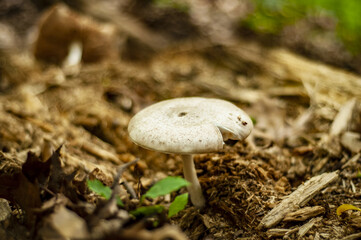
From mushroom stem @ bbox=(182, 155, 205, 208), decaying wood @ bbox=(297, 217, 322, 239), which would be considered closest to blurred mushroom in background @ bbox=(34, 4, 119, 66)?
mushroom stem @ bbox=(182, 155, 205, 208)

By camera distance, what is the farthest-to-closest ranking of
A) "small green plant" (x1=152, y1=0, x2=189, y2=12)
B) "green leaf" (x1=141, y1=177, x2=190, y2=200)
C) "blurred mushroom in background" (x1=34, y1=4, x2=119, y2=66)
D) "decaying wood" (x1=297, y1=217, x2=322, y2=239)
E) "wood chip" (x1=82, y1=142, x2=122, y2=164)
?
"small green plant" (x1=152, y1=0, x2=189, y2=12)
"blurred mushroom in background" (x1=34, y1=4, x2=119, y2=66)
"wood chip" (x1=82, y1=142, x2=122, y2=164)
"decaying wood" (x1=297, y1=217, x2=322, y2=239)
"green leaf" (x1=141, y1=177, x2=190, y2=200)

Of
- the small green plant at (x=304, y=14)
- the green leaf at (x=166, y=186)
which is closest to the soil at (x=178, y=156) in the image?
the green leaf at (x=166, y=186)

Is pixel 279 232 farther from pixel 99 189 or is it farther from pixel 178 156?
pixel 178 156

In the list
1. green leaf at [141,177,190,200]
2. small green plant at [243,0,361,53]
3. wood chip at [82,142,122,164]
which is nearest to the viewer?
green leaf at [141,177,190,200]

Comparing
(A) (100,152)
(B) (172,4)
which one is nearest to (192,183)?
(A) (100,152)

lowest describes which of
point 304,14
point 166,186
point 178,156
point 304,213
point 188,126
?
point 178,156

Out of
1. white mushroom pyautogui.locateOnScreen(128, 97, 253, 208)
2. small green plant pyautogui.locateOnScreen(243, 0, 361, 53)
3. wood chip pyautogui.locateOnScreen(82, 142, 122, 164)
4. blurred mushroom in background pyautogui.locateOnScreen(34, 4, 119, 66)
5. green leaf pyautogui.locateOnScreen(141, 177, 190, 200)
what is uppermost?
small green plant pyautogui.locateOnScreen(243, 0, 361, 53)

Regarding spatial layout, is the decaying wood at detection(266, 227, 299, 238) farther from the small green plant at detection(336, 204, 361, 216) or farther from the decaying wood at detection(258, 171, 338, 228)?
the small green plant at detection(336, 204, 361, 216)
